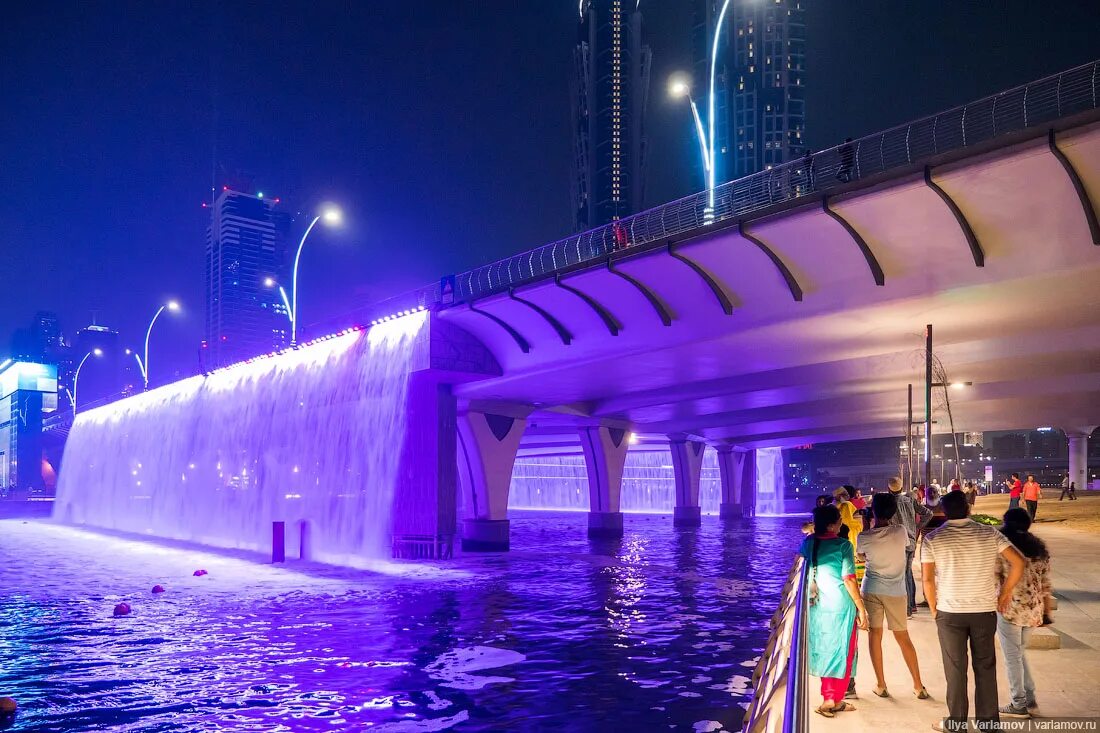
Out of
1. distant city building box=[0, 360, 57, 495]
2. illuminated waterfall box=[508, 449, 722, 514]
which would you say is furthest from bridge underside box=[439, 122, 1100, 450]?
distant city building box=[0, 360, 57, 495]

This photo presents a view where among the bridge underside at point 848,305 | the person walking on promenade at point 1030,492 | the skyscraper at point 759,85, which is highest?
the skyscraper at point 759,85

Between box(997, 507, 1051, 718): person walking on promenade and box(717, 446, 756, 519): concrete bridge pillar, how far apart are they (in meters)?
61.1

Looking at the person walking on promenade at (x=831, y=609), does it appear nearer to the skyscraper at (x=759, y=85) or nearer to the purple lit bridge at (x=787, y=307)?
the purple lit bridge at (x=787, y=307)

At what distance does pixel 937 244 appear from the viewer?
61.9 ft

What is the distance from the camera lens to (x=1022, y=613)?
25.9 feet

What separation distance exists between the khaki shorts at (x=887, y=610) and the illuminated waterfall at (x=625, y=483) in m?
73.0

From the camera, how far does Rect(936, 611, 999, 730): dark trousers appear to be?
6938mm

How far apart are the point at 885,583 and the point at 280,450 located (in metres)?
38.1

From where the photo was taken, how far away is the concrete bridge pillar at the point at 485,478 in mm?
38625

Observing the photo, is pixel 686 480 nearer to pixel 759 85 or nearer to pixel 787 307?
pixel 787 307

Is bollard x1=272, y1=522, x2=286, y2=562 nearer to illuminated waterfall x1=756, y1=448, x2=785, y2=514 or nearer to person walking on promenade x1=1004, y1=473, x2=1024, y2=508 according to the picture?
person walking on promenade x1=1004, y1=473, x2=1024, y2=508

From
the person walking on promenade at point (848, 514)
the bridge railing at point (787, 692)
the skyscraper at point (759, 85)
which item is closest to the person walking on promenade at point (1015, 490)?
the person walking on promenade at point (848, 514)

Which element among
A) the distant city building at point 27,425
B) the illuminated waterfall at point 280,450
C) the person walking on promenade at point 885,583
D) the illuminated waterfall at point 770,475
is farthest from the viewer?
the distant city building at point 27,425

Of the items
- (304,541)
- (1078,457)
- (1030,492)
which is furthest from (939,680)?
(1078,457)
